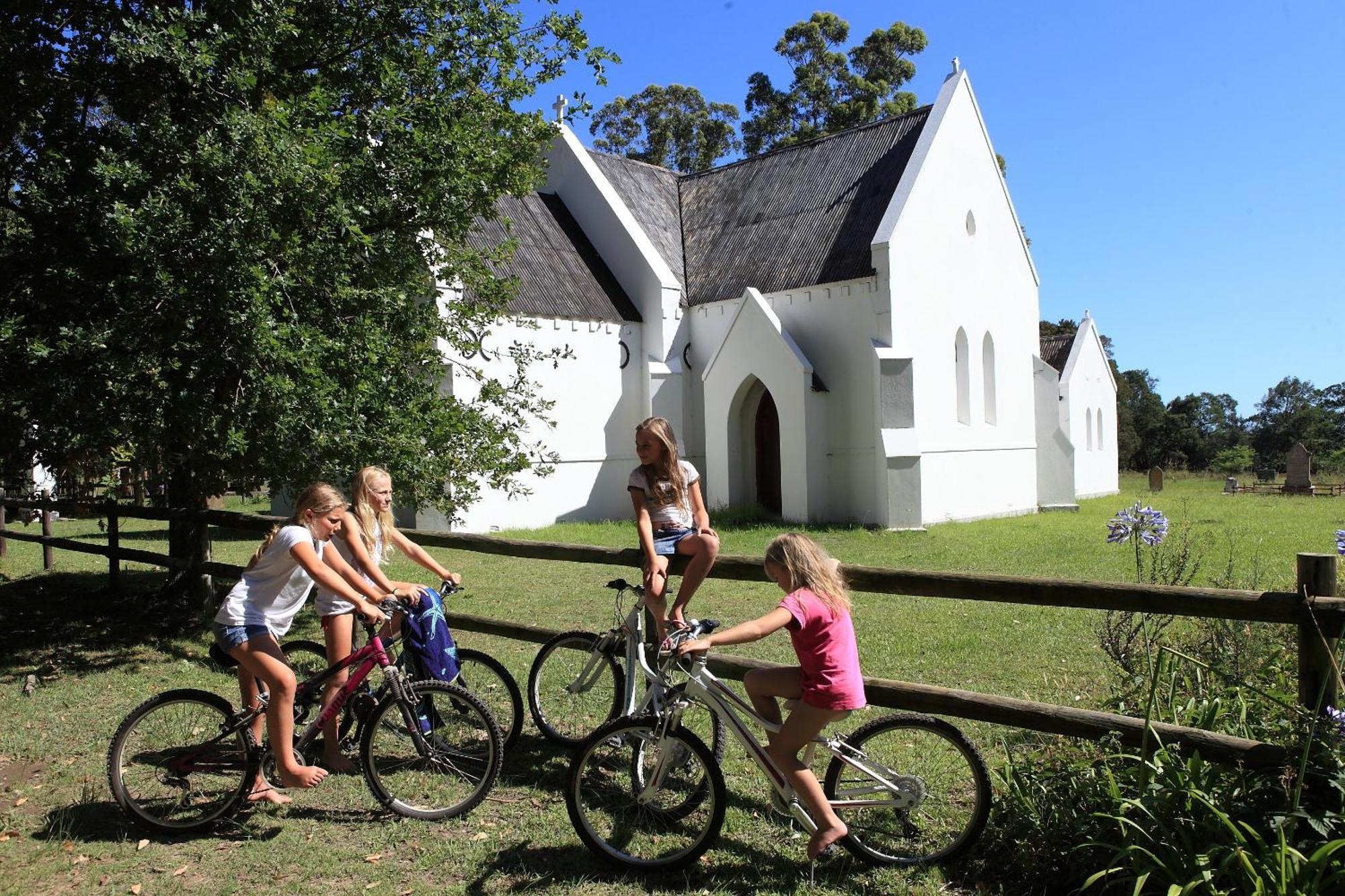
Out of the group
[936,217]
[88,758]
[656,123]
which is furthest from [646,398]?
[656,123]

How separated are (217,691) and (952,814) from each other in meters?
6.00

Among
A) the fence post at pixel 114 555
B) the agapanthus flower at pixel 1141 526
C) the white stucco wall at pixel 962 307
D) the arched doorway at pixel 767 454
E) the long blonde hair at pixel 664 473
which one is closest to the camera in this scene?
the agapanthus flower at pixel 1141 526

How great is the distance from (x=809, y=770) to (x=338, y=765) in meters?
2.86

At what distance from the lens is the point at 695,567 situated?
5199mm

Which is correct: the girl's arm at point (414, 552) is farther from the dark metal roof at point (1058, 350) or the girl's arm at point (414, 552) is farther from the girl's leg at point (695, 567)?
the dark metal roof at point (1058, 350)

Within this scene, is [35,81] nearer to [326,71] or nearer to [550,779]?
[326,71]

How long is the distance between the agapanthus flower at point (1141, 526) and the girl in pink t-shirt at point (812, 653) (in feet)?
6.25

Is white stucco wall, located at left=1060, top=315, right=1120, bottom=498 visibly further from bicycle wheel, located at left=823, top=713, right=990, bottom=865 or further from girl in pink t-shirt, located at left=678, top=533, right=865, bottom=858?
girl in pink t-shirt, located at left=678, top=533, right=865, bottom=858

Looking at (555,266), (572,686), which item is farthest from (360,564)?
(555,266)

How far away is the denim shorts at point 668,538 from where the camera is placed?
549 cm

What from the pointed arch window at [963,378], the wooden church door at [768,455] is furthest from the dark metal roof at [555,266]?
the pointed arch window at [963,378]

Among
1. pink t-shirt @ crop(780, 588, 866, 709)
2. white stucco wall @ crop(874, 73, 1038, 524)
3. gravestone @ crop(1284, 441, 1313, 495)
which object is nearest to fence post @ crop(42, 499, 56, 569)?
pink t-shirt @ crop(780, 588, 866, 709)

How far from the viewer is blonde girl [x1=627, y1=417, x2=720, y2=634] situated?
5254mm

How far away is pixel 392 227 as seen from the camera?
30.6 ft
